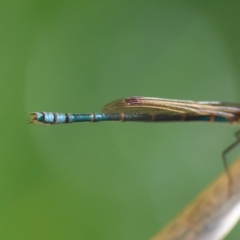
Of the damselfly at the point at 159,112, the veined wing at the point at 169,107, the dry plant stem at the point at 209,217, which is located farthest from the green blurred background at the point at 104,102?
the dry plant stem at the point at 209,217

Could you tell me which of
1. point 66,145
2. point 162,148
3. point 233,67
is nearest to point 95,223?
point 66,145

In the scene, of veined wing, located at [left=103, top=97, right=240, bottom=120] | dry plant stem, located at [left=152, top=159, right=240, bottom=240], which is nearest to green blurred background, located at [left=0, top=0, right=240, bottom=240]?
veined wing, located at [left=103, top=97, right=240, bottom=120]

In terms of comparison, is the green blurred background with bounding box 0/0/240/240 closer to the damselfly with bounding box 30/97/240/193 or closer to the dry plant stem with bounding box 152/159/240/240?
the damselfly with bounding box 30/97/240/193

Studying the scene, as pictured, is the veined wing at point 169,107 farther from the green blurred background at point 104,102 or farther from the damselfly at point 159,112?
the green blurred background at point 104,102

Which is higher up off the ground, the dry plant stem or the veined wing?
the veined wing

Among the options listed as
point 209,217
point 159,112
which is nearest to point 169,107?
point 159,112

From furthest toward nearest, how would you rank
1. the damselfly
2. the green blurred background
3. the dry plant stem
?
1. the green blurred background
2. the damselfly
3. the dry plant stem

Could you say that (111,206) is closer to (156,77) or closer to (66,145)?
(66,145)
